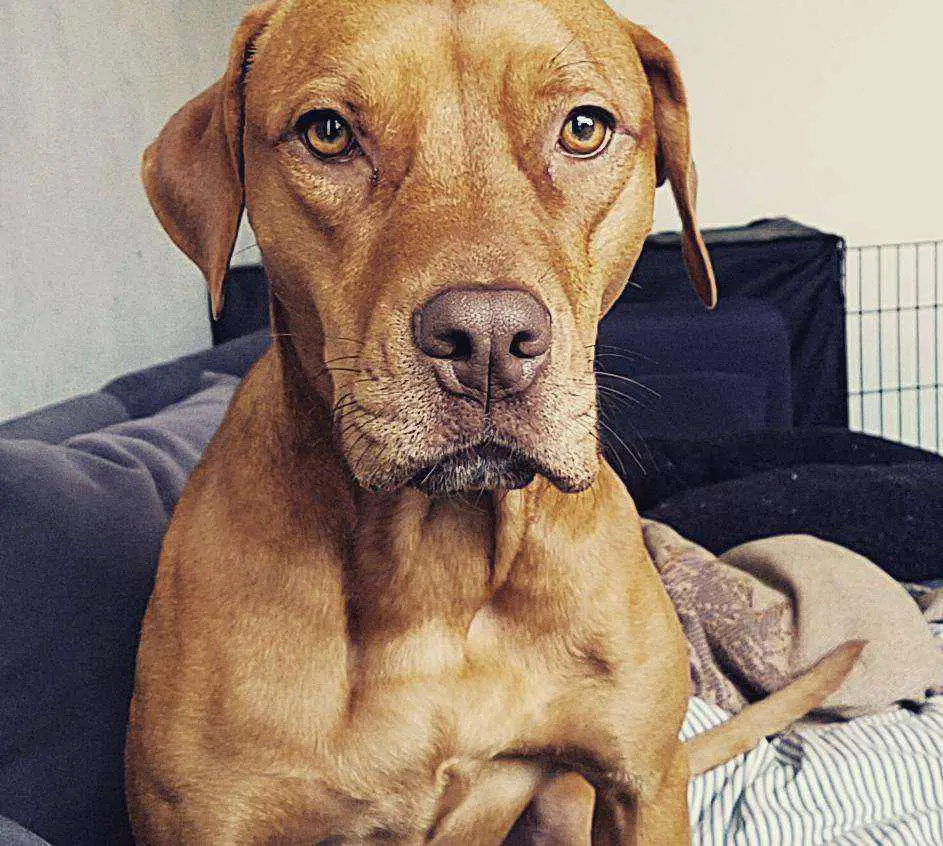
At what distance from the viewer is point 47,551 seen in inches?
54.2

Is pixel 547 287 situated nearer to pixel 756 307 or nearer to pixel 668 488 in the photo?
pixel 668 488

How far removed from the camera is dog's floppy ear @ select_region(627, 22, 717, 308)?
142 cm

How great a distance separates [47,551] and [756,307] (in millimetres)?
2873

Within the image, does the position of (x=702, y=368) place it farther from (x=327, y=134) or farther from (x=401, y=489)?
(x=327, y=134)

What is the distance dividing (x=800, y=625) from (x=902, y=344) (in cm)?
347

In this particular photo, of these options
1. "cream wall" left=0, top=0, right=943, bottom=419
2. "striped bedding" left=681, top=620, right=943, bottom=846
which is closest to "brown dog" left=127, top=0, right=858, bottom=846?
"striped bedding" left=681, top=620, right=943, bottom=846

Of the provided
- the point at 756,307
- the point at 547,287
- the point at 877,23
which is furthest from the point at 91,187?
the point at 877,23

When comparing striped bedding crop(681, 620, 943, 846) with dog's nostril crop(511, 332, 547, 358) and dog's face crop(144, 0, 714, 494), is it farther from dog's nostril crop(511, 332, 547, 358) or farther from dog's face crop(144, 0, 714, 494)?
dog's nostril crop(511, 332, 547, 358)

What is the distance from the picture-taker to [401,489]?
1.32 meters

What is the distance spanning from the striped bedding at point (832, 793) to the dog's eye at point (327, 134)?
1071 mm

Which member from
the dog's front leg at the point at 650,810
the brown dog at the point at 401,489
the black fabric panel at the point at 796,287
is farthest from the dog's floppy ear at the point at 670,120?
the black fabric panel at the point at 796,287

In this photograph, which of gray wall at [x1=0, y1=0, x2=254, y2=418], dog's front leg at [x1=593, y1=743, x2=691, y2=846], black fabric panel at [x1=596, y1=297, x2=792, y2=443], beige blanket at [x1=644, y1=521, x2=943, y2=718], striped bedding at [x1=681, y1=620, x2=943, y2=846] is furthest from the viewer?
black fabric panel at [x1=596, y1=297, x2=792, y2=443]

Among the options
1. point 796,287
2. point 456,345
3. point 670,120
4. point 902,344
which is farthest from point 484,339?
point 902,344

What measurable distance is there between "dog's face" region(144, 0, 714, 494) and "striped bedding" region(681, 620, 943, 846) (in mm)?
744
